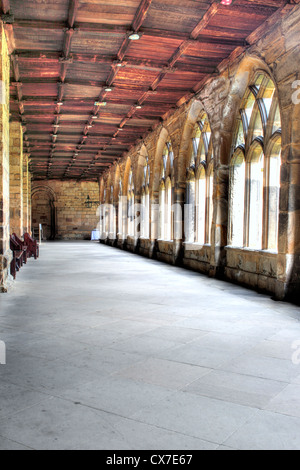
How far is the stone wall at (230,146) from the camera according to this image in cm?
538

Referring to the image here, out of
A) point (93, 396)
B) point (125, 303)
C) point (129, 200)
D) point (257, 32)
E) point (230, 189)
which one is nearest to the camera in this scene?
point (93, 396)

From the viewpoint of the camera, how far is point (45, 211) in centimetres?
2648

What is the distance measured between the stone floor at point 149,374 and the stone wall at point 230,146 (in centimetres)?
89

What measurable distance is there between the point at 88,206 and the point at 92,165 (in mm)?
7037

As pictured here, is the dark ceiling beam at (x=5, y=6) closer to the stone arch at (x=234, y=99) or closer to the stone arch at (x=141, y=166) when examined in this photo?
the stone arch at (x=234, y=99)

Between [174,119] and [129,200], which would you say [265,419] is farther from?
[129,200]

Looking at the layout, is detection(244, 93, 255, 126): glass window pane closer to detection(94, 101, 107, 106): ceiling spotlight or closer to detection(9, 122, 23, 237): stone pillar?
detection(94, 101, 107, 106): ceiling spotlight

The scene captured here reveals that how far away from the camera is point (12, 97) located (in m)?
8.83

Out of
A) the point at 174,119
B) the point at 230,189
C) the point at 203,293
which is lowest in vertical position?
the point at 203,293

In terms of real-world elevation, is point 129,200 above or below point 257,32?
below

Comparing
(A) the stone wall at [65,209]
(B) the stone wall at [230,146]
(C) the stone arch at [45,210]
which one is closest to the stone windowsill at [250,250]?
(B) the stone wall at [230,146]

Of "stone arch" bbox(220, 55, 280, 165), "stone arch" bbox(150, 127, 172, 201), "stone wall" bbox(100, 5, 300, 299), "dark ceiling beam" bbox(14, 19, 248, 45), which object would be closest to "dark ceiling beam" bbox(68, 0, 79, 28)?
"dark ceiling beam" bbox(14, 19, 248, 45)
